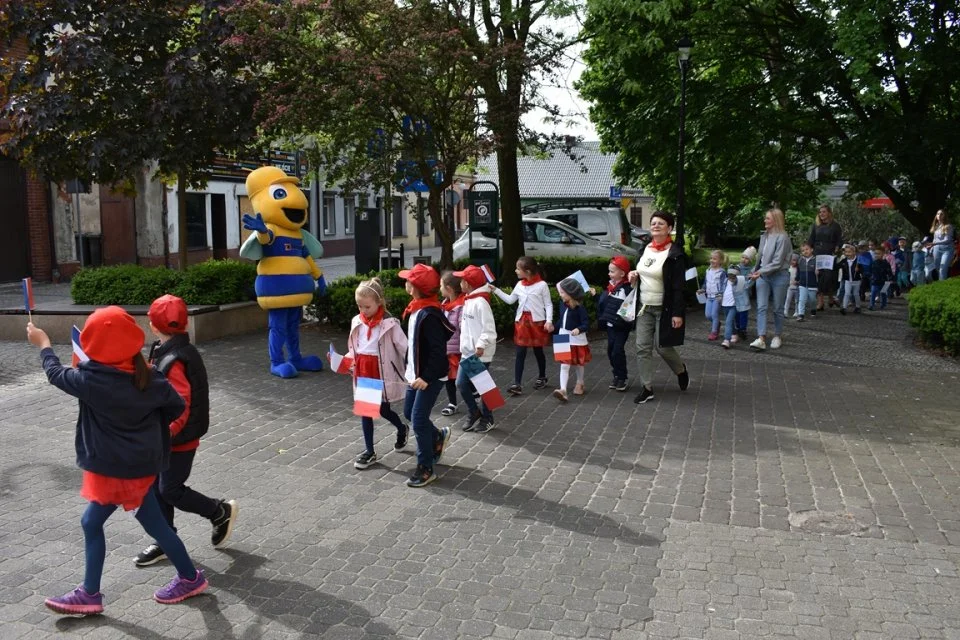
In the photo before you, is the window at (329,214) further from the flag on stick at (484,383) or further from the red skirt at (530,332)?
the flag on stick at (484,383)

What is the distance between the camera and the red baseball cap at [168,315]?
15.6ft

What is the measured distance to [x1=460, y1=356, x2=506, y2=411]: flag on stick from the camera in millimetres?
6859

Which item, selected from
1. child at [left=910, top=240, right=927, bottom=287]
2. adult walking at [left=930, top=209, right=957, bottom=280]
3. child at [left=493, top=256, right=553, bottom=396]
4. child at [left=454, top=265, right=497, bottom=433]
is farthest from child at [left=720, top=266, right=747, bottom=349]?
child at [left=910, top=240, right=927, bottom=287]

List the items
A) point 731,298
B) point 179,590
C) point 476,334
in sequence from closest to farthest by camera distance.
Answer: point 179,590, point 476,334, point 731,298

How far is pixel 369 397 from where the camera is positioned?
6.31 meters

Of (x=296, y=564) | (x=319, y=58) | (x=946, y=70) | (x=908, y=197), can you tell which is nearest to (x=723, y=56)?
(x=946, y=70)

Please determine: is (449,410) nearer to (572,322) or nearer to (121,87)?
(572,322)

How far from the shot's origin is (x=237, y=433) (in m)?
7.66

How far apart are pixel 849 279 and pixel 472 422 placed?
11.0 metres

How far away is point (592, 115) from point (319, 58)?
10.8 m

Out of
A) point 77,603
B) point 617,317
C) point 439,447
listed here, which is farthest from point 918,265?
point 77,603

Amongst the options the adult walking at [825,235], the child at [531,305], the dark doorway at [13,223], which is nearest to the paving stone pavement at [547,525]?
the child at [531,305]

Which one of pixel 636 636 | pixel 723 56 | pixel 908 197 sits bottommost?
pixel 636 636

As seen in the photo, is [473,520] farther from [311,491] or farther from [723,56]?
[723,56]
